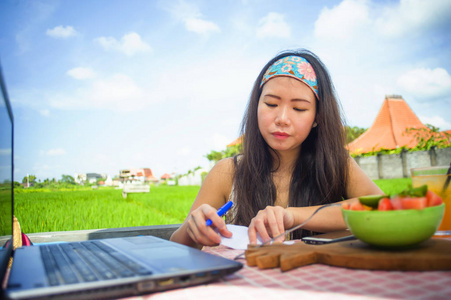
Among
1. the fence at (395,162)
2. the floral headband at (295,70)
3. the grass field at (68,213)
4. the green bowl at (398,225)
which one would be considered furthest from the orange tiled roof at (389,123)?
the green bowl at (398,225)

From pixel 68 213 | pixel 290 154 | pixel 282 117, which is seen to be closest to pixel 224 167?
pixel 290 154

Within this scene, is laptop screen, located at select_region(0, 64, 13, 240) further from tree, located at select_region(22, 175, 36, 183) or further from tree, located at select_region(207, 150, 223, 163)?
tree, located at select_region(207, 150, 223, 163)

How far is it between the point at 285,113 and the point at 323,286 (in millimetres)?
927

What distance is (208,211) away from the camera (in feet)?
2.77

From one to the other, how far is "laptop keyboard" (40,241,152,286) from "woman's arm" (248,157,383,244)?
1.11ft

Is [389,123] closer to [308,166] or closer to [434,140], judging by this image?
[434,140]

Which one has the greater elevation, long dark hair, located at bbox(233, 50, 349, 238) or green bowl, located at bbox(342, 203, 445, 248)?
long dark hair, located at bbox(233, 50, 349, 238)

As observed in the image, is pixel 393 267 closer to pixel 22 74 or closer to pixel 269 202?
pixel 269 202

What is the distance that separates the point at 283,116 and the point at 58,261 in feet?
3.11

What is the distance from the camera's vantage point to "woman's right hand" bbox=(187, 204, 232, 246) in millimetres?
832

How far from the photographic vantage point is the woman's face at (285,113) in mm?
1338

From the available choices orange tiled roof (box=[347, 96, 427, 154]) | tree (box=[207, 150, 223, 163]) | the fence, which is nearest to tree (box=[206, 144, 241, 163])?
tree (box=[207, 150, 223, 163])

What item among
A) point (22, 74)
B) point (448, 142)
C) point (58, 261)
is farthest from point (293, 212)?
point (448, 142)

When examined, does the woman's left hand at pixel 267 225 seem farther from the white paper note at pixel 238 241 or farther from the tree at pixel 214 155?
the tree at pixel 214 155
